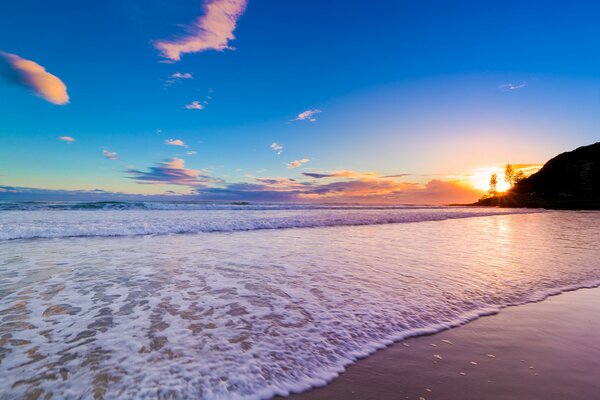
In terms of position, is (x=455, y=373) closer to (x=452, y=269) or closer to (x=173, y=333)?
(x=173, y=333)

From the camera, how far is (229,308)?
14.9 ft

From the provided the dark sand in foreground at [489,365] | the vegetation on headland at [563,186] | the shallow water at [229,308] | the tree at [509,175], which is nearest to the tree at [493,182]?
the tree at [509,175]

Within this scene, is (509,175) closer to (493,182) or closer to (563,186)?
(493,182)

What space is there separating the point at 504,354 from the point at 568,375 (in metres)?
0.50

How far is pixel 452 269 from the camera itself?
6812mm

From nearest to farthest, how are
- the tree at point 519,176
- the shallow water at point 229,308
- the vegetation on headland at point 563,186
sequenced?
1. the shallow water at point 229,308
2. the vegetation on headland at point 563,186
3. the tree at point 519,176

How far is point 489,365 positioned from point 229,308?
3.40m

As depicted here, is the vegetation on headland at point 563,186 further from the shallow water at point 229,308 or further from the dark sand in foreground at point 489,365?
the dark sand in foreground at point 489,365

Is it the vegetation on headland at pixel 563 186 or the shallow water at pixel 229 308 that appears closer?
the shallow water at pixel 229 308

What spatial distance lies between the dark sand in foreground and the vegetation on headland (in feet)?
191

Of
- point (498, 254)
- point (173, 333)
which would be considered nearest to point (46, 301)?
point (173, 333)

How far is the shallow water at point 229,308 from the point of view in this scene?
2.73 metres

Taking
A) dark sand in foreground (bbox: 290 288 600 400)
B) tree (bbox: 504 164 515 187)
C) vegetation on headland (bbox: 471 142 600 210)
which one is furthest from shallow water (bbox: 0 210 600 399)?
tree (bbox: 504 164 515 187)

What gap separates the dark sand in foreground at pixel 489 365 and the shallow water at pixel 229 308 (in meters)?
0.25
